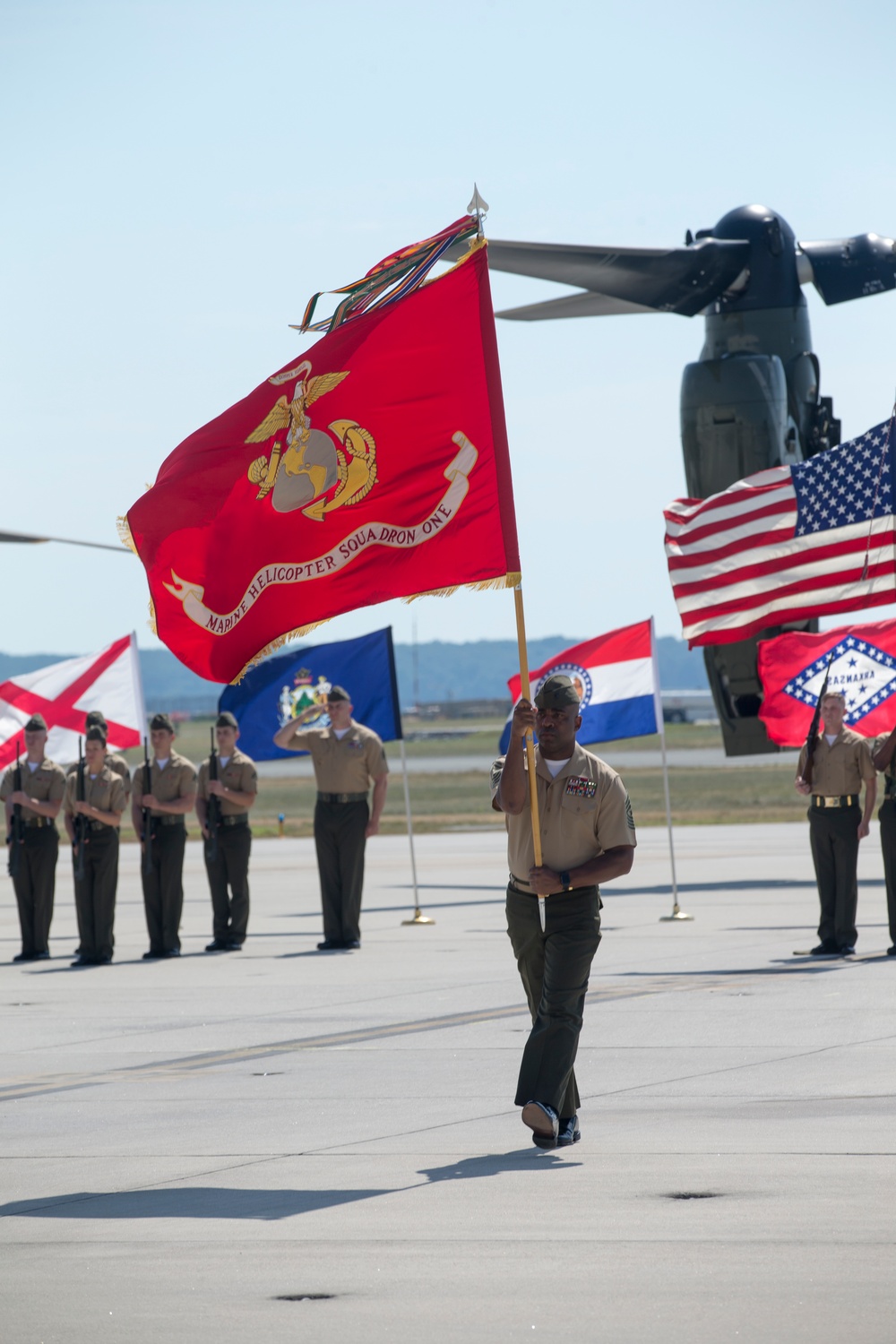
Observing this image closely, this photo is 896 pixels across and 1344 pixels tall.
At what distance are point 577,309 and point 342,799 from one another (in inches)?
429

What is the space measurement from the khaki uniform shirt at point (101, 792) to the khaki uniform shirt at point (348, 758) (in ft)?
5.12

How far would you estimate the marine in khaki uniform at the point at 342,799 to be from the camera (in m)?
15.6

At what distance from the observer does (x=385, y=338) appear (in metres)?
8.16

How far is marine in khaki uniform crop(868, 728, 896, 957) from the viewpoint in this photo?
1359 centimetres

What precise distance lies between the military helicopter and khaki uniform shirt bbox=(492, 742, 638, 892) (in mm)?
15011

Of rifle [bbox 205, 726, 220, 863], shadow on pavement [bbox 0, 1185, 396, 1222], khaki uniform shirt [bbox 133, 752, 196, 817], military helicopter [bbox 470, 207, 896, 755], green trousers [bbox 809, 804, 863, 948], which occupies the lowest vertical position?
shadow on pavement [bbox 0, 1185, 396, 1222]

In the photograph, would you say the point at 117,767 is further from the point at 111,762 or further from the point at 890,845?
the point at 890,845

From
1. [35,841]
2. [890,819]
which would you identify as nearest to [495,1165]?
[890,819]

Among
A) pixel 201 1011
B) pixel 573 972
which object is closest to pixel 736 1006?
pixel 201 1011

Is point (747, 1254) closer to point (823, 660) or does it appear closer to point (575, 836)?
point (575, 836)

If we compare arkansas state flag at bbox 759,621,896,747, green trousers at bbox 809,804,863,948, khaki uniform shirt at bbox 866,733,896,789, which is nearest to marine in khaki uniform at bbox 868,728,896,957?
Result: khaki uniform shirt at bbox 866,733,896,789

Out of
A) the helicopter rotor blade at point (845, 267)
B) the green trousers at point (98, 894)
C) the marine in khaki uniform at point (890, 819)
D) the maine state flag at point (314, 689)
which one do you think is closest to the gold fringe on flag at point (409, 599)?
the marine in khaki uniform at point (890, 819)

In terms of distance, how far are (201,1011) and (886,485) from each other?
23.3 ft

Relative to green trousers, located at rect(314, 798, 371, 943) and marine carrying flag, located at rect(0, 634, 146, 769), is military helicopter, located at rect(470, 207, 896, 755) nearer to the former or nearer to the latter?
marine carrying flag, located at rect(0, 634, 146, 769)
